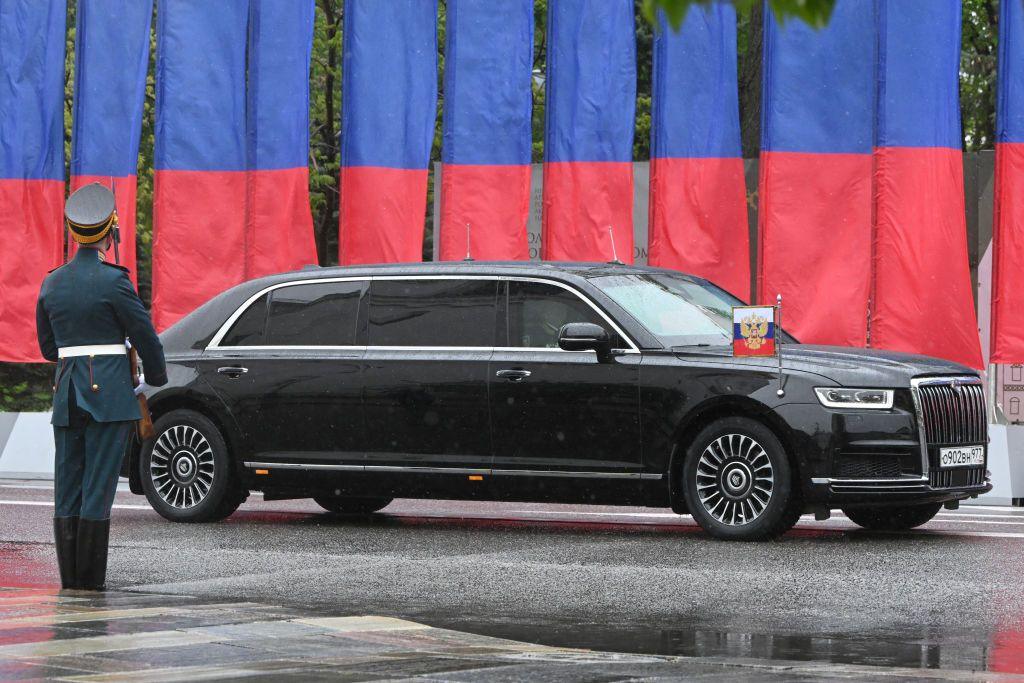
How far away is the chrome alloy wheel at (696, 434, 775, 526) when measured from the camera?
11.4 meters

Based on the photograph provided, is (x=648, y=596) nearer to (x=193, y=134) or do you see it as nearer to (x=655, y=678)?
(x=655, y=678)

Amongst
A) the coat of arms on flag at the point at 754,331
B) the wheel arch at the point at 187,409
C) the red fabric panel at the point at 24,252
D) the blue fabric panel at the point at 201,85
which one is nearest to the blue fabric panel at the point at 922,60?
the blue fabric panel at the point at 201,85

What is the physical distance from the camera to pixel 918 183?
19.1 m

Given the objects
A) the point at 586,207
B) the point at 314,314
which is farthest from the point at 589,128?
the point at 314,314

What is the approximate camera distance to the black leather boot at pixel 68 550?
30.0 ft

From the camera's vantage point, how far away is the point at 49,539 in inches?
480

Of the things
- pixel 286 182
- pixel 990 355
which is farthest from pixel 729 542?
pixel 286 182

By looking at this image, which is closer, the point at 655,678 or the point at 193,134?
the point at 655,678

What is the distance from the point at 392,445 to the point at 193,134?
9.73 metres

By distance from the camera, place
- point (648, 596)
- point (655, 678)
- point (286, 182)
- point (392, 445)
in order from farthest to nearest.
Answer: point (286, 182) → point (392, 445) → point (648, 596) → point (655, 678)

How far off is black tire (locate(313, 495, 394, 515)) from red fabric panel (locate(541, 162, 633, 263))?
6.76 m

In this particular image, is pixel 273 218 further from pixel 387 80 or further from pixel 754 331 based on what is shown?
pixel 754 331

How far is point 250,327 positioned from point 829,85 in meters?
8.51

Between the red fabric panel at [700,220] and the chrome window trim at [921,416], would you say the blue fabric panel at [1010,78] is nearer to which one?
the red fabric panel at [700,220]
